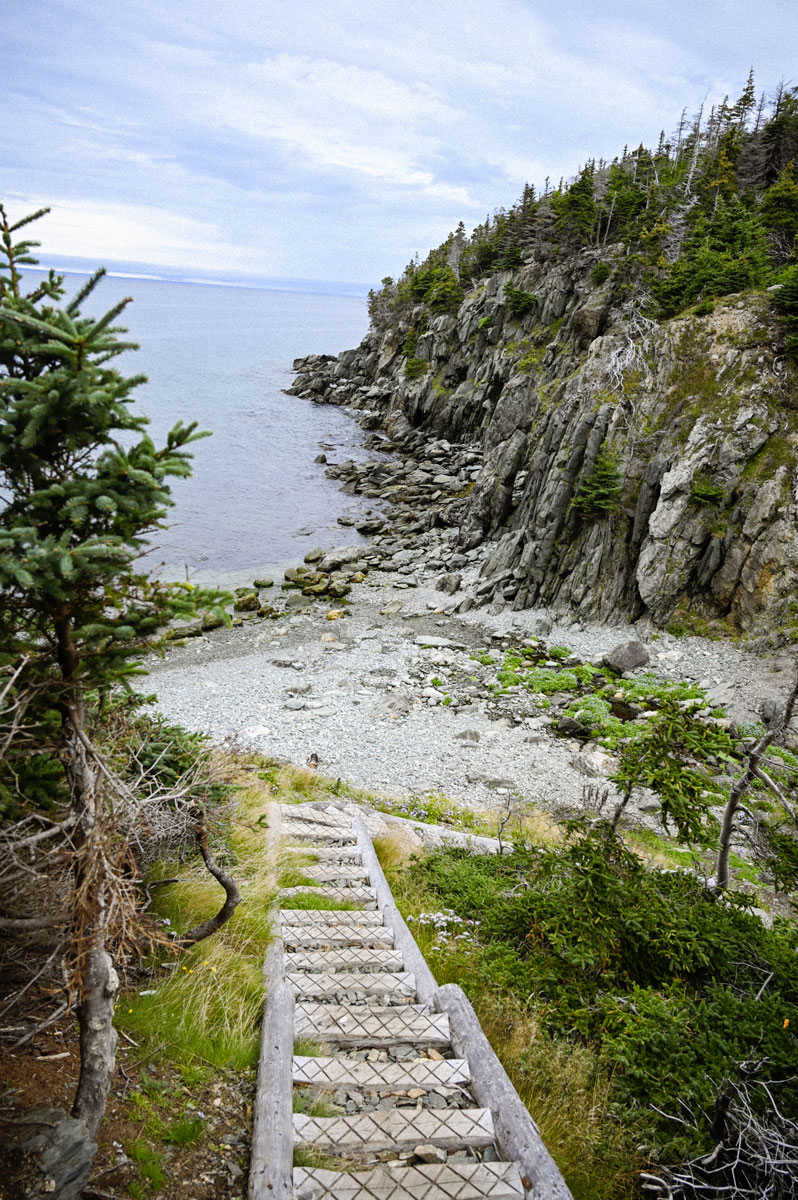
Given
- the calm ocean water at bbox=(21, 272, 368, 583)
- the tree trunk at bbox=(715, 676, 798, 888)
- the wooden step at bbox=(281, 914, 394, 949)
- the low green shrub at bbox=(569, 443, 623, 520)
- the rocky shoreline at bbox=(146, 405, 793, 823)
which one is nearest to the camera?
the wooden step at bbox=(281, 914, 394, 949)

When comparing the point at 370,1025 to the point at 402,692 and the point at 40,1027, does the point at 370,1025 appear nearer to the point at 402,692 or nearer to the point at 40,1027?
the point at 40,1027

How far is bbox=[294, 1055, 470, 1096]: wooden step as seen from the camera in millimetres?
5113

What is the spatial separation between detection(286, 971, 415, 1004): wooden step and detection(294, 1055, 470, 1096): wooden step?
91 centimetres

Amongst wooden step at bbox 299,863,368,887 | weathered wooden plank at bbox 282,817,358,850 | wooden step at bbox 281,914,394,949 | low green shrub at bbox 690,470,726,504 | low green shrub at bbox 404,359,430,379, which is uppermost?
low green shrub at bbox 404,359,430,379

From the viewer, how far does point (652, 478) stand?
25.3 m

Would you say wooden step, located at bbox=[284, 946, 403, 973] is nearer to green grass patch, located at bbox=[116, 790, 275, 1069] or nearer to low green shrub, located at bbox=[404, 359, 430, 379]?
green grass patch, located at bbox=[116, 790, 275, 1069]

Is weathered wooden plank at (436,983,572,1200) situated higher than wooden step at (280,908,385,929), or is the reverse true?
weathered wooden plank at (436,983,572,1200)

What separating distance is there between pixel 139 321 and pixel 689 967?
657 feet

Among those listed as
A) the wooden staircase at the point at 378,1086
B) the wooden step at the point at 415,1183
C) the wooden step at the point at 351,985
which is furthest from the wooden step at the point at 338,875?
the wooden step at the point at 415,1183

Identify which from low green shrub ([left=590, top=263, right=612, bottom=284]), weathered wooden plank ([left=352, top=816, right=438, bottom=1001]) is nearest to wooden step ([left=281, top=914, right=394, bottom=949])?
weathered wooden plank ([left=352, top=816, right=438, bottom=1001])

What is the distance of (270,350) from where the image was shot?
128875 mm

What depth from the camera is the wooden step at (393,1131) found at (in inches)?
177

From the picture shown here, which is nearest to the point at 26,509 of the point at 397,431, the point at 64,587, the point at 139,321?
the point at 64,587

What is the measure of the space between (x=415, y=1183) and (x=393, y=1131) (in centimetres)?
41
